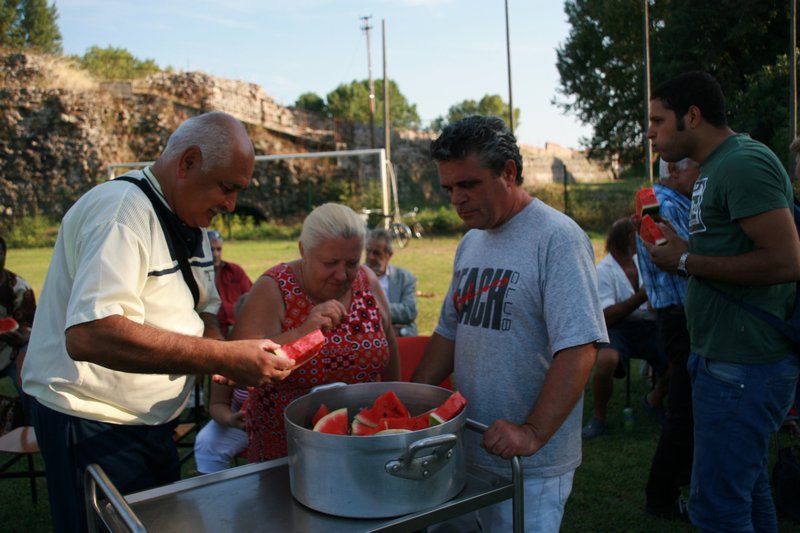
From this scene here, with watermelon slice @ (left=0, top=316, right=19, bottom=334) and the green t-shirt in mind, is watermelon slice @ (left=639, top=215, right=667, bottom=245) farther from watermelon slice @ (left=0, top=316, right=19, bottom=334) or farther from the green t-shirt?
watermelon slice @ (left=0, top=316, right=19, bottom=334)

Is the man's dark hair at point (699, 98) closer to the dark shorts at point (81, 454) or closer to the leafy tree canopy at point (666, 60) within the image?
the dark shorts at point (81, 454)

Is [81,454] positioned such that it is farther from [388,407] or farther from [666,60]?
[666,60]

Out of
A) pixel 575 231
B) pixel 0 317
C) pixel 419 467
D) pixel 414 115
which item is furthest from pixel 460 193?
pixel 414 115

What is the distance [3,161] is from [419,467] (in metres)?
31.7

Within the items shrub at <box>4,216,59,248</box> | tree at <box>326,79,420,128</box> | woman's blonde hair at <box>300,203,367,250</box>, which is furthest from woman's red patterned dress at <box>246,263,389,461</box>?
tree at <box>326,79,420,128</box>

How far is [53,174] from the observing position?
28.0 metres

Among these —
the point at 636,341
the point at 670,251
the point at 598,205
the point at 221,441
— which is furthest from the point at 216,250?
the point at 598,205

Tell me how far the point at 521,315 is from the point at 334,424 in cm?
73

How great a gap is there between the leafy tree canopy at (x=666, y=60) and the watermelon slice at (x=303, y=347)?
775 inches

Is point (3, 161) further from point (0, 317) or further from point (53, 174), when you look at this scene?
point (0, 317)

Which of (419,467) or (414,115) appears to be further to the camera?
(414,115)

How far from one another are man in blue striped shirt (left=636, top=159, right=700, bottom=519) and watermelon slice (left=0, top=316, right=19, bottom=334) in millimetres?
4424

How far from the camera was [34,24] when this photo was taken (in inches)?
2063

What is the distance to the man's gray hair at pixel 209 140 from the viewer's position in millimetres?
1962
